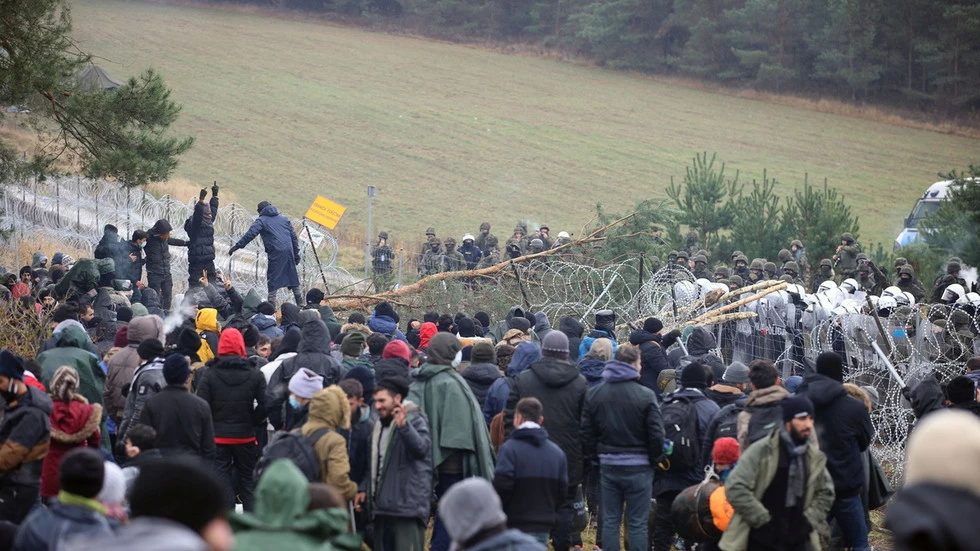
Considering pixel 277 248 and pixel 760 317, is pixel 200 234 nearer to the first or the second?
pixel 277 248

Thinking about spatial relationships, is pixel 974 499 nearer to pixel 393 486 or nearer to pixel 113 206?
pixel 393 486

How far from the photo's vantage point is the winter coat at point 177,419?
280 inches

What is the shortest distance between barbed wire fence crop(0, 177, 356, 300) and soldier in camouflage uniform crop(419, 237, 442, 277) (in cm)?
130

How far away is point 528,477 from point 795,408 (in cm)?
154

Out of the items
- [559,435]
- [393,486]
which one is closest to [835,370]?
[559,435]

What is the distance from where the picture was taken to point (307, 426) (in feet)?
21.7

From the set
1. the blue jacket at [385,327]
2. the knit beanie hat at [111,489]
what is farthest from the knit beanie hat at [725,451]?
the blue jacket at [385,327]

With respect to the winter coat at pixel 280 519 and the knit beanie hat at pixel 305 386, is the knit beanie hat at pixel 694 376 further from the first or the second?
the winter coat at pixel 280 519

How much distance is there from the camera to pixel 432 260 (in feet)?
70.4

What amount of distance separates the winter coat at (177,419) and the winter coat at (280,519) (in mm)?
2953

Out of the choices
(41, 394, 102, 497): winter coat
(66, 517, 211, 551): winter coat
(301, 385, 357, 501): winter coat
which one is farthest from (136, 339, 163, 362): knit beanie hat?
(66, 517, 211, 551): winter coat

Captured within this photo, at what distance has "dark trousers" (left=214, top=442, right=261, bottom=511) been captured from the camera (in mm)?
7961

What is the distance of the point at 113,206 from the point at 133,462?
50.0ft

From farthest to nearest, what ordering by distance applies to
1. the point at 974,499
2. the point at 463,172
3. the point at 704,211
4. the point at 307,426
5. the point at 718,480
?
the point at 463,172, the point at 704,211, the point at 718,480, the point at 307,426, the point at 974,499
